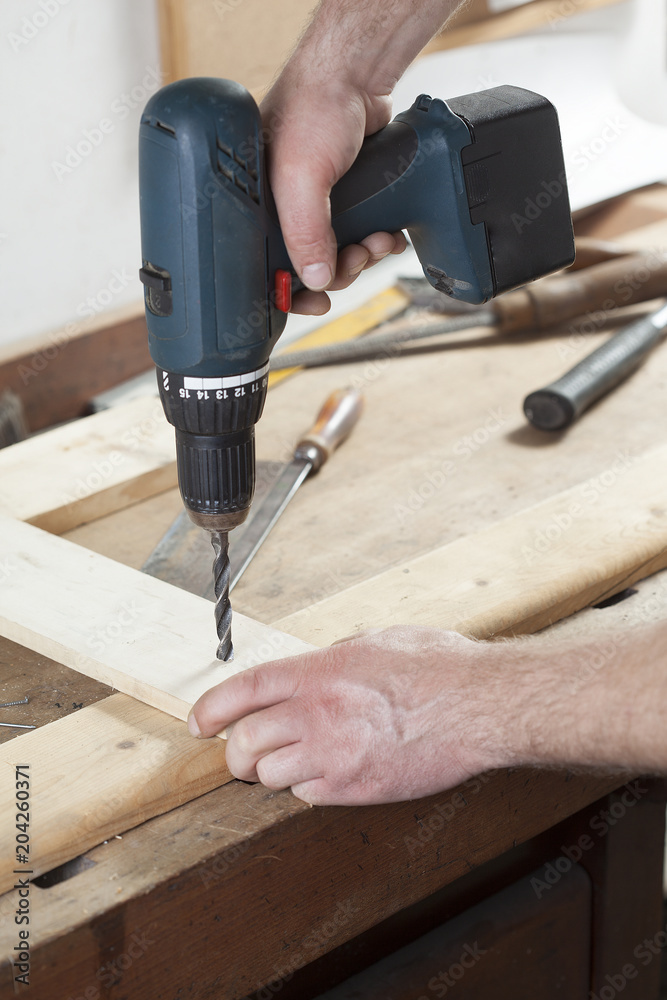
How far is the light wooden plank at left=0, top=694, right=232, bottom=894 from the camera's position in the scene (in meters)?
0.72

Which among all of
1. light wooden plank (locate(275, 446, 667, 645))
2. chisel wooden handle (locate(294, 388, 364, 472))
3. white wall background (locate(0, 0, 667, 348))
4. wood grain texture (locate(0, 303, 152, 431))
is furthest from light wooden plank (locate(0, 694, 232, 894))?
white wall background (locate(0, 0, 667, 348))

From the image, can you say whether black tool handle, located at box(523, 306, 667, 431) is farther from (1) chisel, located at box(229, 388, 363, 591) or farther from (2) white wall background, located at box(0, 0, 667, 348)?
(2) white wall background, located at box(0, 0, 667, 348)

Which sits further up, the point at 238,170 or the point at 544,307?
the point at 238,170

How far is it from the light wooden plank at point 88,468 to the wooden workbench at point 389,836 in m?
0.03

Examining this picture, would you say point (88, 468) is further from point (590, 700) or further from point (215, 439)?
Answer: point (590, 700)

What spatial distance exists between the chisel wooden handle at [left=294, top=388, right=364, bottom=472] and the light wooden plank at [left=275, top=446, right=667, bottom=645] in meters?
0.28

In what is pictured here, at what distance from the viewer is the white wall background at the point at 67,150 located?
174cm

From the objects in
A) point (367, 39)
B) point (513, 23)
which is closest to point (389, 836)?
point (367, 39)

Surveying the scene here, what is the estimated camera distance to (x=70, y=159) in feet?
6.07

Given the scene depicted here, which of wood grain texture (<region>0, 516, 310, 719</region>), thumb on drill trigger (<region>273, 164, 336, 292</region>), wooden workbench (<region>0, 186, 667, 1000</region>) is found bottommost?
wooden workbench (<region>0, 186, 667, 1000</region>)

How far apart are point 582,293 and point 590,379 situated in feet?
1.15

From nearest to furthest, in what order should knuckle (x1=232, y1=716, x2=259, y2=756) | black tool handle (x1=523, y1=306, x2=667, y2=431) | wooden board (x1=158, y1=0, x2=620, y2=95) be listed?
1. knuckle (x1=232, y1=716, x2=259, y2=756)
2. black tool handle (x1=523, y1=306, x2=667, y2=431)
3. wooden board (x1=158, y1=0, x2=620, y2=95)

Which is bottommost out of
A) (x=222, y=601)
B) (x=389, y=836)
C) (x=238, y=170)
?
(x=389, y=836)

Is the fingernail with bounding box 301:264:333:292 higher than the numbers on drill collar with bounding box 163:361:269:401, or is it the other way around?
the fingernail with bounding box 301:264:333:292
